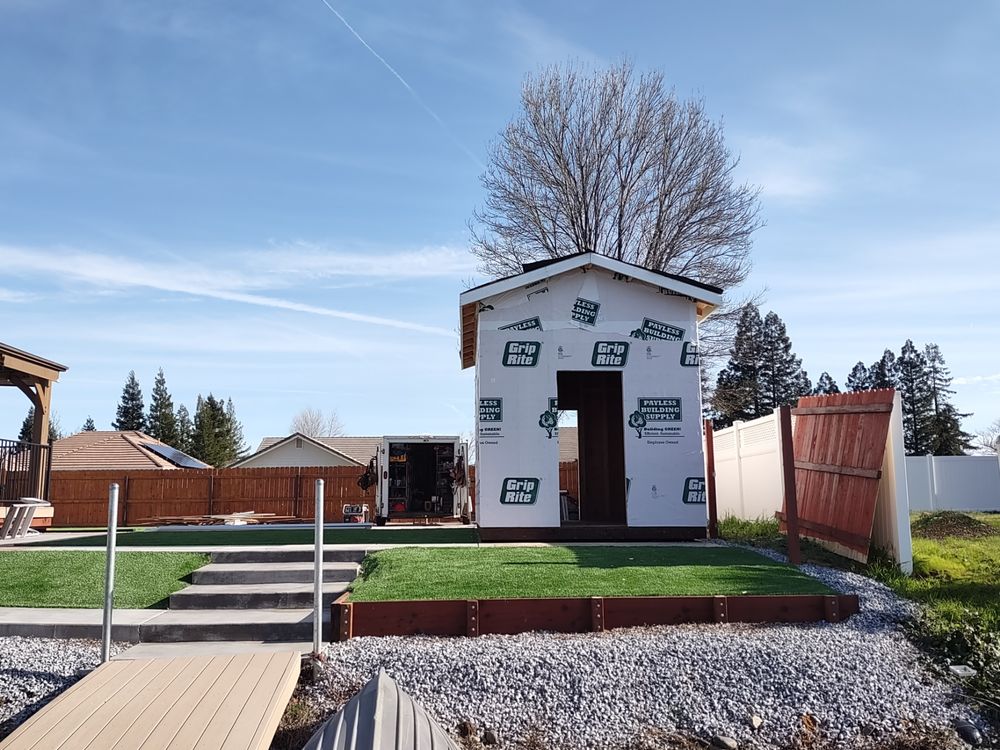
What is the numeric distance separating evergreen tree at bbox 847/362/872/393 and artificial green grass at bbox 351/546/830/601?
4491 centimetres

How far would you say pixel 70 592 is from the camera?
7043mm

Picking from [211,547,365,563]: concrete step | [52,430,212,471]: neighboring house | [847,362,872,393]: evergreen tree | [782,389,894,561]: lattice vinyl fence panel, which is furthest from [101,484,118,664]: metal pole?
[847,362,872,393]: evergreen tree

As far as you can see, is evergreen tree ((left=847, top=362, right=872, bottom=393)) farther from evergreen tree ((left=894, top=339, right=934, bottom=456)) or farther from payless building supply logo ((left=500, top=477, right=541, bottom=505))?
payless building supply logo ((left=500, top=477, right=541, bottom=505))

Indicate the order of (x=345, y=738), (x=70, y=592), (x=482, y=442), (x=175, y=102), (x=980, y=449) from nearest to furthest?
(x=345, y=738) < (x=70, y=592) < (x=175, y=102) < (x=482, y=442) < (x=980, y=449)

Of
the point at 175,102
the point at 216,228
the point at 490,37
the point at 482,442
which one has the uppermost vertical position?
the point at 490,37

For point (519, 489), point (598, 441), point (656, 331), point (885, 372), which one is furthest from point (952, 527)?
point (885, 372)

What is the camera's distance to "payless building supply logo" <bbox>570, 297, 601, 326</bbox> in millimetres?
10812

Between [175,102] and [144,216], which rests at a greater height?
[175,102]

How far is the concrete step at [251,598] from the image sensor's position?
6719mm

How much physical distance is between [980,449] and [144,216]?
50.6 metres

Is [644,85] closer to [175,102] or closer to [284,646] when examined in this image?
[175,102]

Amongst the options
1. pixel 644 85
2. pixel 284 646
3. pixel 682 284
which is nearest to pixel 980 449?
pixel 644 85

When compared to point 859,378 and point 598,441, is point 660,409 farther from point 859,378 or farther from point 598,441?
point 859,378

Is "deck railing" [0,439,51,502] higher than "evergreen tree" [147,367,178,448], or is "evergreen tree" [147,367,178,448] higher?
"evergreen tree" [147,367,178,448]
